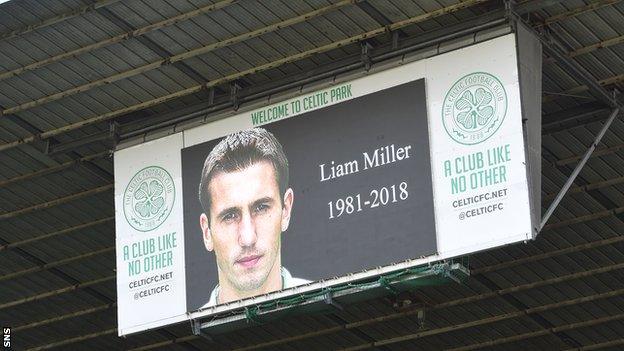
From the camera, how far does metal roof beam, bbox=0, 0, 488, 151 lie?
86.5 feet

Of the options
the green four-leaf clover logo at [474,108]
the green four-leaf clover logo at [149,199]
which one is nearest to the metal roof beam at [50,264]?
the green four-leaf clover logo at [149,199]

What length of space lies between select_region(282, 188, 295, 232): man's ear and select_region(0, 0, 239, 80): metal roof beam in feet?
11.1

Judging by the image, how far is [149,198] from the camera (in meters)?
28.6

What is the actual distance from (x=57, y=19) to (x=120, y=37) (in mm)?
1134

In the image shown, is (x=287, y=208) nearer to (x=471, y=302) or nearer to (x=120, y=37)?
(x=120, y=37)

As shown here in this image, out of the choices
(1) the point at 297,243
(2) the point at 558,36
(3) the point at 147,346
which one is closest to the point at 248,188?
(1) the point at 297,243

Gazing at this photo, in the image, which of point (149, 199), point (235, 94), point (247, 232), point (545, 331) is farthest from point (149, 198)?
point (545, 331)

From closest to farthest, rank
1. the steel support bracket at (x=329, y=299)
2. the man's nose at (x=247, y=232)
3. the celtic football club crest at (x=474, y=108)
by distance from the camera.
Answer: the celtic football club crest at (x=474, y=108) < the steel support bracket at (x=329, y=299) < the man's nose at (x=247, y=232)

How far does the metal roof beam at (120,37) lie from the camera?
26828mm

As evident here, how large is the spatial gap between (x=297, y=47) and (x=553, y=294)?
9953 millimetres

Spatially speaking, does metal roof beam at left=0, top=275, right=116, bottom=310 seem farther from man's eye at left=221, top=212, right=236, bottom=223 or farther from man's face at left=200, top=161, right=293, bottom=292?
man's eye at left=221, top=212, right=236, bottom=223

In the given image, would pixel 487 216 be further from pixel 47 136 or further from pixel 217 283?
pixel 47 136

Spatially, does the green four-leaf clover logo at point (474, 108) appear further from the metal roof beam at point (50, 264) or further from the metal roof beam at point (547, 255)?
the metal roof beam at point (50, 264)

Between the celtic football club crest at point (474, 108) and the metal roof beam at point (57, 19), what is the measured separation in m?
6.03
